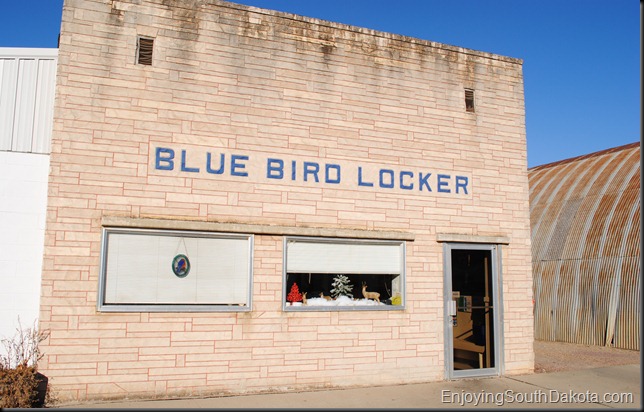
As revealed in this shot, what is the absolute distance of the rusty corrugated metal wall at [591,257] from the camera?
49.9 ft

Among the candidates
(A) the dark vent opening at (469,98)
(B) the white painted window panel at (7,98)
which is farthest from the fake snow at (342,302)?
(B) the white painted window panel at (7,98)

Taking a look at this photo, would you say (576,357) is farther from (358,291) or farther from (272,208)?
(272,208)

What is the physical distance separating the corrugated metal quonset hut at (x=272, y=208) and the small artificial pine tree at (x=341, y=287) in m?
0.02

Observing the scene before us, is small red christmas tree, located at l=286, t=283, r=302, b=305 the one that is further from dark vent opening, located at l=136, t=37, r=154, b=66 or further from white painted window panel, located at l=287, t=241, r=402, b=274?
dark vent opening, located at l=136, t=37, r=154, b=66

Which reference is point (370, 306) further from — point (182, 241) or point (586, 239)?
point (586, 239)

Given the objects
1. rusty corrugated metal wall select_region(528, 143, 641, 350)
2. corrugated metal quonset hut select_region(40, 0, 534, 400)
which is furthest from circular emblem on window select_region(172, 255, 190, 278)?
rusty corrugated metal wall select_region(528, 143, 641, 350)

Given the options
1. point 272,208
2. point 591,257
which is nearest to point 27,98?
point 272,208

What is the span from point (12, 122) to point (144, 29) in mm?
2344

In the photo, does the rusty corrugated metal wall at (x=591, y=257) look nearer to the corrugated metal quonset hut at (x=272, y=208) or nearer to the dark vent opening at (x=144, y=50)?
the corrugated metal quonset hut at (x=272, y=208)

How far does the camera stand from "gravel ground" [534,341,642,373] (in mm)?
11922

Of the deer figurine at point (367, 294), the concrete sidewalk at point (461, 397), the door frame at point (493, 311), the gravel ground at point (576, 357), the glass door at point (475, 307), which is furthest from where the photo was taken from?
the gravel ground at point (576, 357)

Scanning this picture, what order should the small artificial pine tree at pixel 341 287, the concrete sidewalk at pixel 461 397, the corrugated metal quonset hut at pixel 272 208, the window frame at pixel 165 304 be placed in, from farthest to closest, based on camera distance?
the small artificial pine tree at pixel 341 287, the corrugated metal quonset hut at pixel 272 208, the window frame at pixel 165 304, the concrete sidewalk at pixel 461 397

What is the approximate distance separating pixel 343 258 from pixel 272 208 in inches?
57.3

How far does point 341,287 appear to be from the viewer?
9742 millimetres
